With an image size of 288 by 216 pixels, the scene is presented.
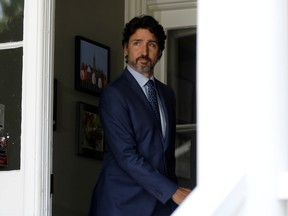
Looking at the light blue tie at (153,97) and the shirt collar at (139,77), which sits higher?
the shirt collar at (139,77)

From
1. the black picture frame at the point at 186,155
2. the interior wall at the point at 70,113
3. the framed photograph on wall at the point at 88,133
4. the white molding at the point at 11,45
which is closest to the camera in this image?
the white molding at the point at 11,45

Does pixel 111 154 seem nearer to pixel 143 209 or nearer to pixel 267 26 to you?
pixel 143 209

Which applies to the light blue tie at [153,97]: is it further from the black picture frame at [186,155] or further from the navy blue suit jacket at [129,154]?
the black picture frame at [186,155]

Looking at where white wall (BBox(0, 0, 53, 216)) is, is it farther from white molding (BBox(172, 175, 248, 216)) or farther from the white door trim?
white molding (BBox(172, 175, 248, 216))

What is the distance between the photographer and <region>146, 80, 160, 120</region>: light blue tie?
3.55 metres

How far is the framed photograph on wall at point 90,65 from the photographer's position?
4.36m

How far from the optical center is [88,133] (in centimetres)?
439

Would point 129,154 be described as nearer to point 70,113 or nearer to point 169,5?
point 70,113

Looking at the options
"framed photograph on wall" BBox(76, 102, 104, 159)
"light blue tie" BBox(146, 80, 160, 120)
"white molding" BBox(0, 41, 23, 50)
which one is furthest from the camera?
"framed photograph on wall" BBox(76, 102, 104, 159)

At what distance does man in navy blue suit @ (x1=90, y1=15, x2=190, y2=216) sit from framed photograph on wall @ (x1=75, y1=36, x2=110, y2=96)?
800 millimetres

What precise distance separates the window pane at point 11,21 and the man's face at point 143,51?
0.51m

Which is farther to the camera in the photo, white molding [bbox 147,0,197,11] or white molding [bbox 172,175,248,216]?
white molding [bbox 147,0,197,11]

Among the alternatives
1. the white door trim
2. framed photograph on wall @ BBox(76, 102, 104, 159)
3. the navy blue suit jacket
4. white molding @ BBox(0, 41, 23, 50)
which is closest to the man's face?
the navy blue suit jacket

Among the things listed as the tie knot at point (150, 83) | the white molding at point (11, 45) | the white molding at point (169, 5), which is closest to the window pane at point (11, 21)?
the white molding at point (11, 45)
